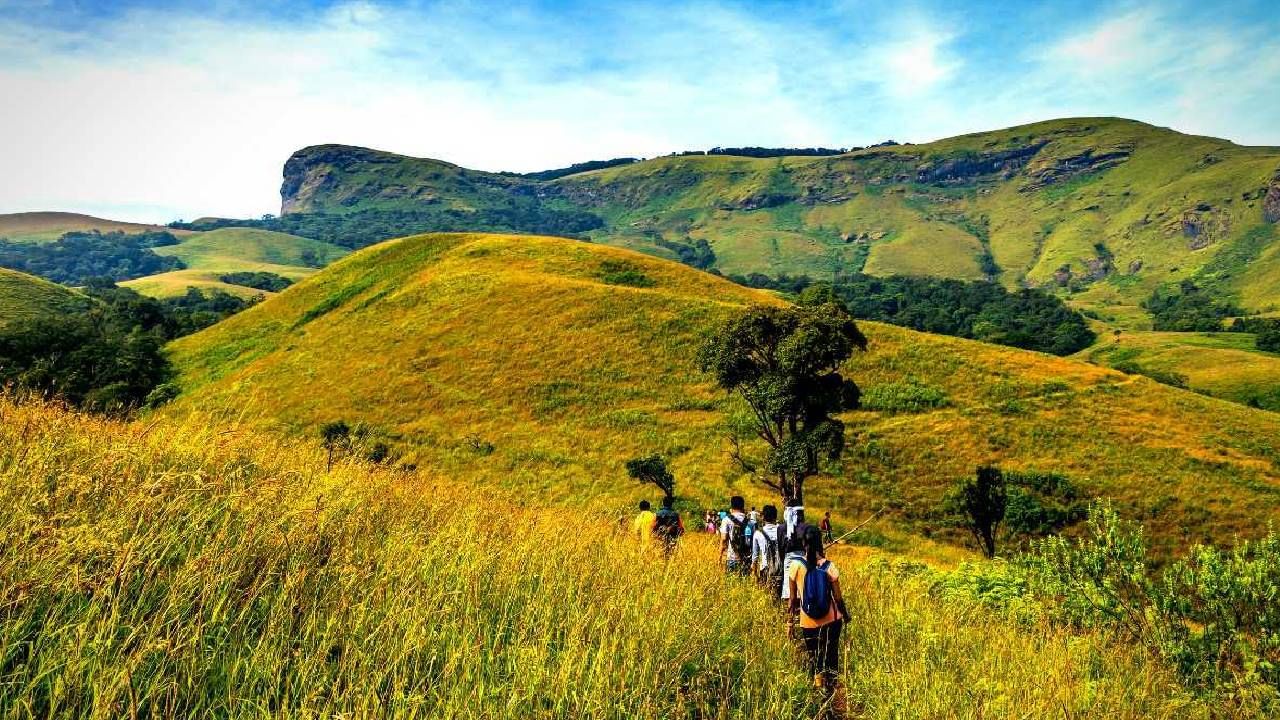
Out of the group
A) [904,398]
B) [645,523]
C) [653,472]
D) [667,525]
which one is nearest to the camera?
[667,525]

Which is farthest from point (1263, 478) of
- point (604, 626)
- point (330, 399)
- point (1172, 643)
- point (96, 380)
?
point (96, 380)

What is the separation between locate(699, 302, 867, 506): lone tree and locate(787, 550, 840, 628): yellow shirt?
1768cm

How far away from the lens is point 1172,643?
7.63 m

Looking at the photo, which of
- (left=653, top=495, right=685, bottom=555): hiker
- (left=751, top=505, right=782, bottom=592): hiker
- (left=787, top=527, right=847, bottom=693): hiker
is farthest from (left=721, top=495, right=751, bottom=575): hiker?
(left=787, top=527, right=847, bottom=693): hiker

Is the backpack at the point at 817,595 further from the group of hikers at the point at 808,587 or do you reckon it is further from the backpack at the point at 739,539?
the backpack at the point at 739,539

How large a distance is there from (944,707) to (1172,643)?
5.14 m

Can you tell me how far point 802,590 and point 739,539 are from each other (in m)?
5.23

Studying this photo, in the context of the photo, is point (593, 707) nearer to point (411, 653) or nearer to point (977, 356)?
point (411, 653)

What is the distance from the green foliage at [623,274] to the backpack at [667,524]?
6279 centimetres

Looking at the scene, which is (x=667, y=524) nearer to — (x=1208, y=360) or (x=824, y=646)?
→ (x=824, y=646)

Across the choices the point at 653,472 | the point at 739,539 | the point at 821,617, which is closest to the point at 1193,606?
the point at 821,617

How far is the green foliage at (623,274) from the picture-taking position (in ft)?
243

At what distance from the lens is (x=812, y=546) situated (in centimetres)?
693

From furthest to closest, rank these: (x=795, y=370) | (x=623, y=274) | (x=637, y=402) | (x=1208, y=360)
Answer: (x=1208, y=360), (x=623, y=274), (x=637, y=402), (x=795, y=370)
